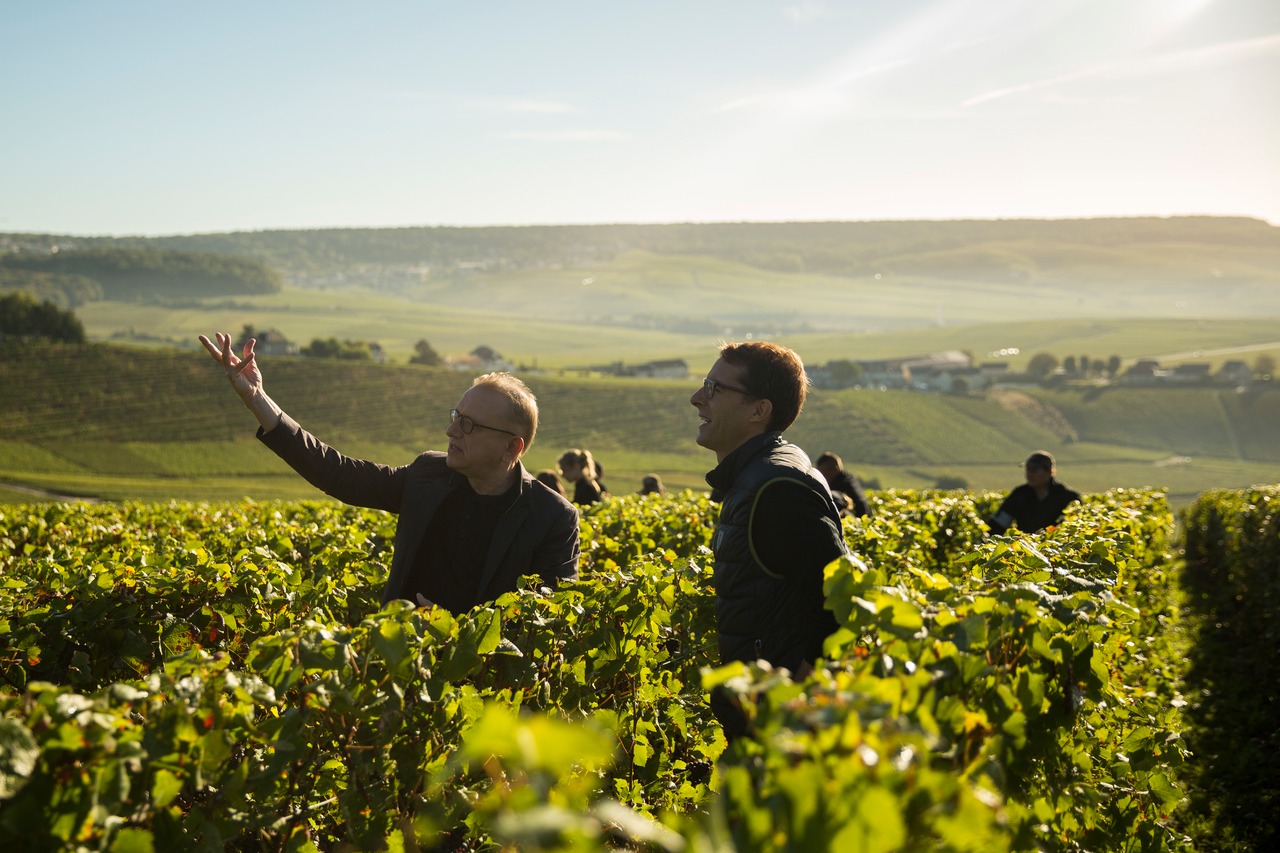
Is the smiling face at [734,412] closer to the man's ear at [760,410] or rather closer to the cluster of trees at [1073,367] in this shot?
the man's ear at [760,410]

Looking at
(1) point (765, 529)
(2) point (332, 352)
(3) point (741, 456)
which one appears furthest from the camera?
(2) point (332, 352)

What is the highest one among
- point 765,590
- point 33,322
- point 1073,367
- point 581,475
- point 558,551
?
point 765,590

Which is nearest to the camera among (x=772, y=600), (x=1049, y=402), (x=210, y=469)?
(x=772, y=600)

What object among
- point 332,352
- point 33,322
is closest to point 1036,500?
point 33,322

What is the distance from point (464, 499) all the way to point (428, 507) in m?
0.18

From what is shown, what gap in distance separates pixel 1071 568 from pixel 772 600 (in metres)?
1.34

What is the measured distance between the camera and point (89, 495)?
186 ft

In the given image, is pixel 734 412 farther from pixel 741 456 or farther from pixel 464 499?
pixel 464 499

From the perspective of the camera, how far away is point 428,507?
4457mm

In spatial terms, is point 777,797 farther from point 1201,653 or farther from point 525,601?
point 1201,653

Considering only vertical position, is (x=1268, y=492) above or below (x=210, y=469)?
above

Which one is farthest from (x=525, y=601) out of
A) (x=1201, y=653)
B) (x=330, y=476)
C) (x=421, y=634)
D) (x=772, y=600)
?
(x=1201, y=653)

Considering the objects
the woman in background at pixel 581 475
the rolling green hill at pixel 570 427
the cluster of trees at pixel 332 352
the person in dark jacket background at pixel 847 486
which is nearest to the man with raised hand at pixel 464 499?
the person in dark jacket background at pixel 847 486

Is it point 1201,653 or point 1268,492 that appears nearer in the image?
point 1201,653
